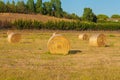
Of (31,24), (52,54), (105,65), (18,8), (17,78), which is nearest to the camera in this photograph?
(17,78)

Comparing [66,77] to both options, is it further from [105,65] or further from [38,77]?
[105,65]

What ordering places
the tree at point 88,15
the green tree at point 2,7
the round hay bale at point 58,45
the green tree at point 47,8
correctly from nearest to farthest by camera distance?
1. the round hay bale at point 58,45
2. the green tree at point 2,7
3. the green tree at point 47,8
4. the tree at point 88,15

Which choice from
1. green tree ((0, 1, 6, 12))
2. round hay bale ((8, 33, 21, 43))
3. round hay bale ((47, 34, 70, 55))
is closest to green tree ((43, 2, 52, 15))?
green tree ((0, 1, 6, 12))

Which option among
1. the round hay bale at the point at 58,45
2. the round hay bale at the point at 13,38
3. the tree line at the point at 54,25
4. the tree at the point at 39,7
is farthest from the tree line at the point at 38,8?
the round hay bale at the point at 58,45

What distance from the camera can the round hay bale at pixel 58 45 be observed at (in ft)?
63.2

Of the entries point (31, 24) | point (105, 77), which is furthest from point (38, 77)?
point (31, 24)

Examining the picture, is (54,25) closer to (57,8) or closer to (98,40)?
(57,8)

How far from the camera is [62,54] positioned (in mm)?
19141

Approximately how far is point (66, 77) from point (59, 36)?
8.40 metres

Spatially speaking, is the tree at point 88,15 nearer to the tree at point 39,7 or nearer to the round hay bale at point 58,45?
the tree at point 39,7

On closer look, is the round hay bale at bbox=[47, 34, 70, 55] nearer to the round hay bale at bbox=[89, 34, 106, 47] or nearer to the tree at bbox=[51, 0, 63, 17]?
the round hay bale at bbox=[89, 34, 106, 47]

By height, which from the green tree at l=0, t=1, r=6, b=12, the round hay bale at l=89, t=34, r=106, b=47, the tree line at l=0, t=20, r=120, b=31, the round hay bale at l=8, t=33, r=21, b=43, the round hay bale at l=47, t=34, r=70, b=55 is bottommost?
the tree line at l=0, t=20, r=120, b=31

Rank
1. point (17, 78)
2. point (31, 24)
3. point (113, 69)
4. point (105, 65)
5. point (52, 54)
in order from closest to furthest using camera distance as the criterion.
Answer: point (17, 78) → point (113, 69) → point (105, 65) → point (52, 54) → point (31, 24)

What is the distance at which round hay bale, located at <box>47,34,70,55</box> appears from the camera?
1925 centimetres
